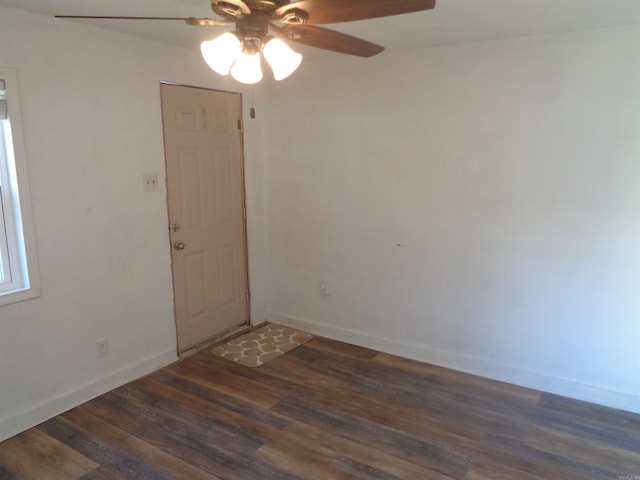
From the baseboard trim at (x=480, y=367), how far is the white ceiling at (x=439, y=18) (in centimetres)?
217

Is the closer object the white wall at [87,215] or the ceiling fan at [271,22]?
the ceiling fan at [271,22]

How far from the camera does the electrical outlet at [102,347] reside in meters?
2.95

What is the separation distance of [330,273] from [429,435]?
1.60m

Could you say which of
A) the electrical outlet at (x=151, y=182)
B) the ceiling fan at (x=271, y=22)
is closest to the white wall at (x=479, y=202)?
the electrical outlet at (x=151, y=182)

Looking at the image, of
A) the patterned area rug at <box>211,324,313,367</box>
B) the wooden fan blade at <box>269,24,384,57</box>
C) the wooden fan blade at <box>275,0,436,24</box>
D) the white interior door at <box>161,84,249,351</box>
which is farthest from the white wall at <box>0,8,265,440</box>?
the wooden fan blade at <box>275,0,436,24</box>

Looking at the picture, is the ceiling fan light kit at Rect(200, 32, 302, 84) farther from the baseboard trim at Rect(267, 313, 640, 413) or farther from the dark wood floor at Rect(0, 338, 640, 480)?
the baseboard trim at Rect(267, 313, 640, 413)

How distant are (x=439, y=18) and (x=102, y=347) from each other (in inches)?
112

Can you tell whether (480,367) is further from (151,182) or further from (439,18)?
(151,182)

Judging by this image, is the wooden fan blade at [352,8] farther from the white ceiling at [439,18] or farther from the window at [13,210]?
the window at [13,210]

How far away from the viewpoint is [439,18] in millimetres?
2443

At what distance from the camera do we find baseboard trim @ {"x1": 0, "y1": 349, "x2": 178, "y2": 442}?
2.55 m

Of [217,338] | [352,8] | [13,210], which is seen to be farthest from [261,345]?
[352,8]

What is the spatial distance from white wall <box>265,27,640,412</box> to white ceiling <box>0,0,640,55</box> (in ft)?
0.59

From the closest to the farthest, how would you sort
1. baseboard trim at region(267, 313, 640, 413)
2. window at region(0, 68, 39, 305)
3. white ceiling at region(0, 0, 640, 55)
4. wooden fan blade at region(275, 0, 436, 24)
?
wooden fan blade at region(275, 0, 436, 24)
white ceiling at region(0, 0, 640, 55)
window at region(0, 68, 39, 305)
baseboard trim at region(267, 313, 640, 413)
